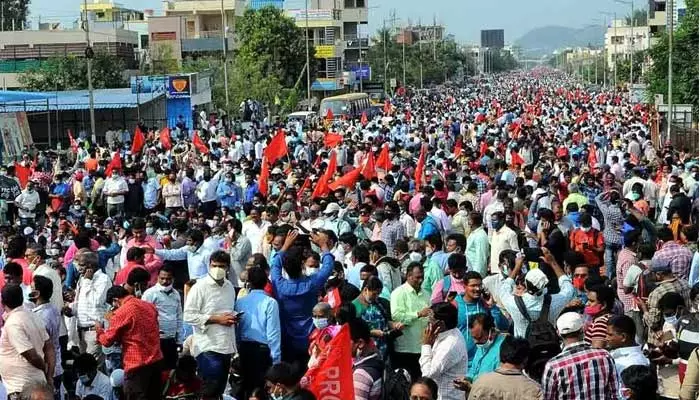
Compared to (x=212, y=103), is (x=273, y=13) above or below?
above

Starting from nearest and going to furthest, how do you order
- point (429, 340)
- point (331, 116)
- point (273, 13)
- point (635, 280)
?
point (429, 340), point (635, 280), point (331, 116), point (273, 13)

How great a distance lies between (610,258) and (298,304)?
192 inches

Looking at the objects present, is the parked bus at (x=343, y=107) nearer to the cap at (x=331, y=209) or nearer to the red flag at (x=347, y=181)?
the red flag at (x=347, y=181)

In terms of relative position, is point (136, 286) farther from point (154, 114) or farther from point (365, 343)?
point (154, 114)

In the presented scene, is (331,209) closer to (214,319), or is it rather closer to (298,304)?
(298,304)

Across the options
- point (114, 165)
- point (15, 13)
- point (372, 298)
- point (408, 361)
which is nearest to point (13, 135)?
point (114, 165)

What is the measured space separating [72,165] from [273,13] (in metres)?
40.6

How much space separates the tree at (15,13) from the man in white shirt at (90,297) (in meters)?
75.6

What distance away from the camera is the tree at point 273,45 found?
6319cm

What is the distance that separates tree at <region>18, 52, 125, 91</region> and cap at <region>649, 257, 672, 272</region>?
1559 inches

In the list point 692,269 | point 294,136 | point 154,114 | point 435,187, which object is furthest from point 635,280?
point 154,114

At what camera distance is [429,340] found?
746 cm

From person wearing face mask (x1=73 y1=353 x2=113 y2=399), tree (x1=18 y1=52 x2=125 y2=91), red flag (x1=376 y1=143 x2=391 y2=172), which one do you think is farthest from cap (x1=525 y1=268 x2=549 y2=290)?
tree (x1=18 y1=52 x2=125 y2=91)

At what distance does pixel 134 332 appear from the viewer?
26.9 feet
